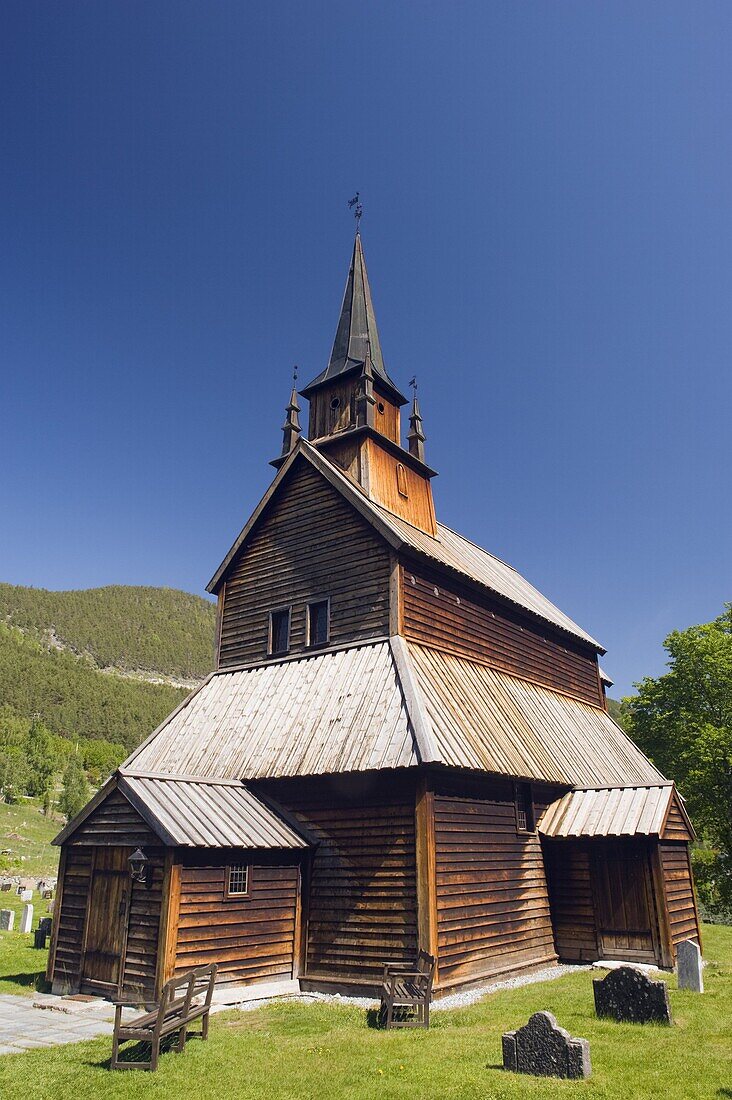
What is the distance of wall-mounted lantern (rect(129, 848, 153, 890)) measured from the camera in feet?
48.7

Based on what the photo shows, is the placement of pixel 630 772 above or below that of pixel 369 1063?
above

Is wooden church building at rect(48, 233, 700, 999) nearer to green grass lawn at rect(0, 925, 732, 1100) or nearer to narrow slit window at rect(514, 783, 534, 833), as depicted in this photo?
narrow slit window at rect(514, 783, 534, 833)

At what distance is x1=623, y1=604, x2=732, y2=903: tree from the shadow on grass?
27.5 m

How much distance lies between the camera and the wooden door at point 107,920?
14.9 metres

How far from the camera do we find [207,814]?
16.2 metres

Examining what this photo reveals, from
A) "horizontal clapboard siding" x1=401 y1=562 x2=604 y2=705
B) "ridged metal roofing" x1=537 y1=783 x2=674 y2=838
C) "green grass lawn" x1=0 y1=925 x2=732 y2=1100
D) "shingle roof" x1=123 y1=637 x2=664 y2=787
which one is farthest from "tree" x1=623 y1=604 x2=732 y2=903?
"green grass lawn" x1=0 y1=925 x2=732 y2=1100

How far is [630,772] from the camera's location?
26062 millimetres

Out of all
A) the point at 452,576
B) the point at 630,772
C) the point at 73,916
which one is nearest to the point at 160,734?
the point at 73,916

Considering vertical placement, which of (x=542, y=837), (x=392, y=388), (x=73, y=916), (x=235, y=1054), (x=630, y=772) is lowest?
(x=235, y=1054)

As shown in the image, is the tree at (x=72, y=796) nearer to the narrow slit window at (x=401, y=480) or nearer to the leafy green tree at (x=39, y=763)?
the leafy green tree at (x=39, y=763)

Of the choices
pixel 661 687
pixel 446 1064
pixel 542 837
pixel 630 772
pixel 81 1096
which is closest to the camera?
pixel 81 1096

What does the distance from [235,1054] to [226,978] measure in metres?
4.31

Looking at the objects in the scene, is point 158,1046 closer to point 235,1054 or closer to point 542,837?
point 235,1054

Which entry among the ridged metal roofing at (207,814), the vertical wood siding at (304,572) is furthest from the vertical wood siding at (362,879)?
the vertical wood siding at (304,572)
